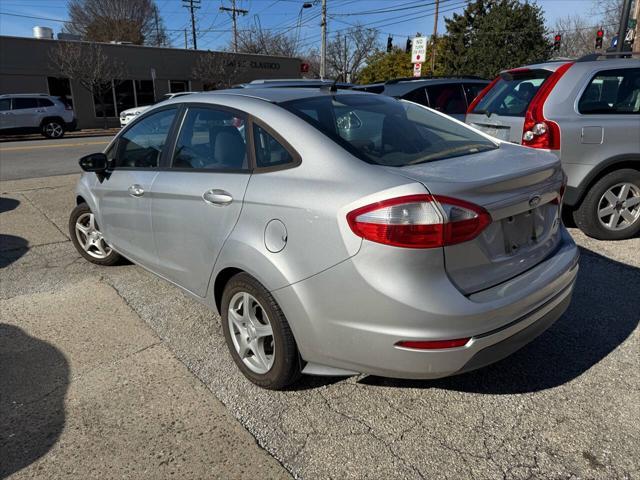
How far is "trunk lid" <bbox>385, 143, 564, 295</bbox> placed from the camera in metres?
2.17

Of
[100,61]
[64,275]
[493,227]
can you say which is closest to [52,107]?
[100,61]

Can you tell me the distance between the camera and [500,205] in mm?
2260

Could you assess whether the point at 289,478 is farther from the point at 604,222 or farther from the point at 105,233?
the point at 604,222

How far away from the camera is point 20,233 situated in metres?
5.71

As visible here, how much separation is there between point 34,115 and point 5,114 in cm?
103

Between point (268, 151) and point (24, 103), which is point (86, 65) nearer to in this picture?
point (24, 103)

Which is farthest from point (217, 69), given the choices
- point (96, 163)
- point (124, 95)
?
point (96, 163)

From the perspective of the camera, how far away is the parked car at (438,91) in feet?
24.7

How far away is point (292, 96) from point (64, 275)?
288 centimetres

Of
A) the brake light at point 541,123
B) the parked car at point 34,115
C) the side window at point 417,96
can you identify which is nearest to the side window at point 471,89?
the side window at point 417,96

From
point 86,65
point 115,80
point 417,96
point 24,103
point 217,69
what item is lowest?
point 417,96

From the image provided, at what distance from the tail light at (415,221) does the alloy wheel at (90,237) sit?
323 centimetres

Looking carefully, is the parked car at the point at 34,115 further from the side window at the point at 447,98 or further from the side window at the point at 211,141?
the side window at the point at 211,141

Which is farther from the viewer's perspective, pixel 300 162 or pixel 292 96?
pixel 292 96
